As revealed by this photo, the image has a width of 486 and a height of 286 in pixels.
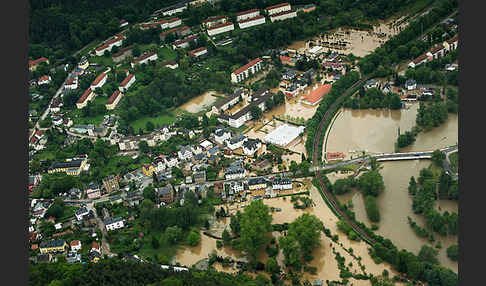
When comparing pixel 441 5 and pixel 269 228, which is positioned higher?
pixel 441 5

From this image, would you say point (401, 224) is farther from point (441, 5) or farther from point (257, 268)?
point (441, 5)

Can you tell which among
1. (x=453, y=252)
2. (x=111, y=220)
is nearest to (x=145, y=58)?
(x=111, y=220)

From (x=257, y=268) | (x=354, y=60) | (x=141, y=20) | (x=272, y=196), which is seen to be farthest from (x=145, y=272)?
(x=141, y=20)

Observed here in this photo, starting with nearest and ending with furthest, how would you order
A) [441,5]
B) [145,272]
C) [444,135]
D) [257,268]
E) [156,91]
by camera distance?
[145,272] < [257,268] < [444,135] < [156,91] < [441,5]

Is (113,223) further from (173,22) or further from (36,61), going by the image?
(173,22)

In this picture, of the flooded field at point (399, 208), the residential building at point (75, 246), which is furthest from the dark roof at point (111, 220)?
the flooded field at point (399, 208)

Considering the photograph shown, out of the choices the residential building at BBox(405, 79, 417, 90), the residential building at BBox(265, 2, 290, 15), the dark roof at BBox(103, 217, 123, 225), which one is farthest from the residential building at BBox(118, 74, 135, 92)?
the residential building at BBox(405, 79, 417, 90)

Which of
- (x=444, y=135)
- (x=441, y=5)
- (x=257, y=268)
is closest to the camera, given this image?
(x=257, y=268)
